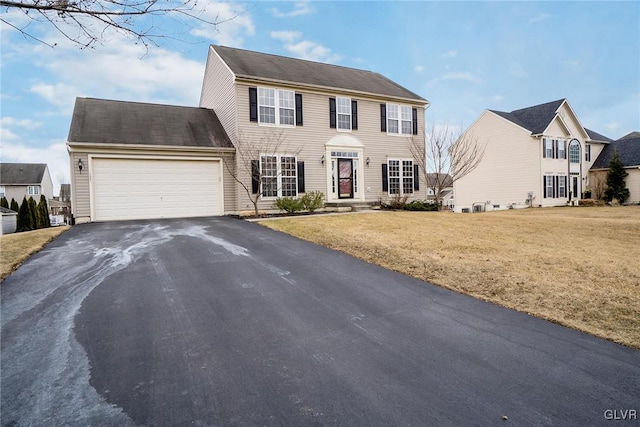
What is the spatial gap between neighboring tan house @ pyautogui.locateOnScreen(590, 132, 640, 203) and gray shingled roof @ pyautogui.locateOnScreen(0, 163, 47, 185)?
60329 mm

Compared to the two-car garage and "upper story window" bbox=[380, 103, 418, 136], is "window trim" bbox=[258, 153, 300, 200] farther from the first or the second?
"upper story window" bbox=[380, 103, 418, 136]

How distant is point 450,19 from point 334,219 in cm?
1200

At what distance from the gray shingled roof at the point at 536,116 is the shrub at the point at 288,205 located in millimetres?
20343

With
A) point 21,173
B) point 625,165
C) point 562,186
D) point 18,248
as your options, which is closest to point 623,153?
point 625,165

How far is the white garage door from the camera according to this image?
1288 cm

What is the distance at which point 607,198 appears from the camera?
27.3m

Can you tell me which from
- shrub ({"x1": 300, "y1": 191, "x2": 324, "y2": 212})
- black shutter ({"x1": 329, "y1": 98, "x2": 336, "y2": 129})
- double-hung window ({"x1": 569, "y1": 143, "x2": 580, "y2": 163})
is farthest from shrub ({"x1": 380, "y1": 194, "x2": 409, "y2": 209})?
double-hung window ({"x1": 569, "y1": 143, "x2": 580, "y2": 163})

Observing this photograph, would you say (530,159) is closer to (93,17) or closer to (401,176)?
(401,176)

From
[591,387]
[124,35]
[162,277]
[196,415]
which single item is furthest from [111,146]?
[591,387]

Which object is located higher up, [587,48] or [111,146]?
[587,48]

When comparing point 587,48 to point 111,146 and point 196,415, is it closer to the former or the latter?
point 111,146

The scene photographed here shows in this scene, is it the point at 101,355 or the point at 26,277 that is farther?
the point at 26,277

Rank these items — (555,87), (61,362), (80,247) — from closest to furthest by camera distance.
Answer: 1. (61,362)
2. (80,247)
3. (555,87)

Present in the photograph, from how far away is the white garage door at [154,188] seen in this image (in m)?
12.9
